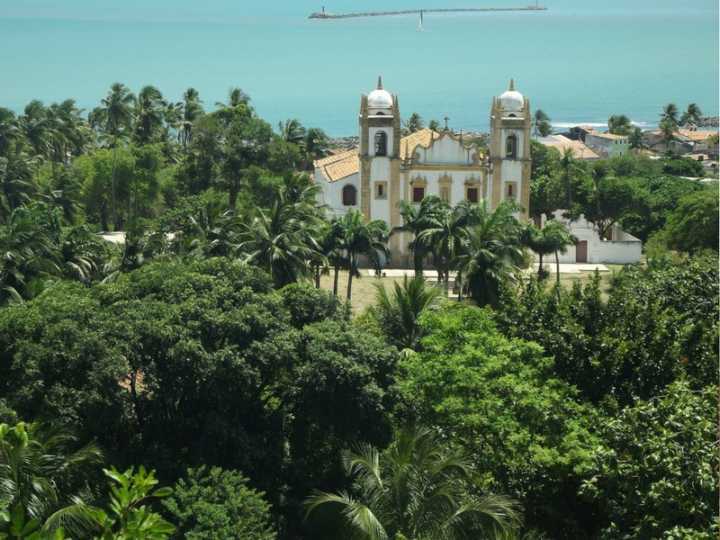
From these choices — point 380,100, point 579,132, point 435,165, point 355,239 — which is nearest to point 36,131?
point 380,100

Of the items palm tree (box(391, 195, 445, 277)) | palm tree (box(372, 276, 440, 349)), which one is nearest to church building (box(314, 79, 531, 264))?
palm tree (box(391, 195, 445, 277))

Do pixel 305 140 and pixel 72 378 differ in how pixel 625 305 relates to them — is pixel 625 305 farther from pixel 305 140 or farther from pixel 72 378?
pixel 305 140

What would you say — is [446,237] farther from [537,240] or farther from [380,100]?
[380,100]

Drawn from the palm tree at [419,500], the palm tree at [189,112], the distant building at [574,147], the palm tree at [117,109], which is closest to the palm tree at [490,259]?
the palm tree at [419,500]

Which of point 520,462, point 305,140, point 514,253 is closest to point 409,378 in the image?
point 520,462

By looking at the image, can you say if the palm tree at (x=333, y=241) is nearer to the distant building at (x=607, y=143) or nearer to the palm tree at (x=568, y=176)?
the palm tree at (x=568, y=176)

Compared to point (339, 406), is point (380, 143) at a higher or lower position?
higher

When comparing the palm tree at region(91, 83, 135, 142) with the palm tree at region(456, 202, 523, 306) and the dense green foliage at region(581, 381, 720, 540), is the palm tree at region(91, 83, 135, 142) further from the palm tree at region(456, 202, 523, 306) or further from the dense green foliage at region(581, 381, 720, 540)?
the dense green foliage at region(581, 381, 720, 540)
